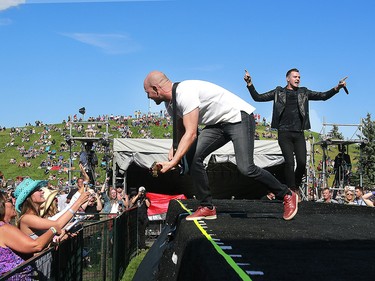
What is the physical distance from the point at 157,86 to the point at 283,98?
10.9ft

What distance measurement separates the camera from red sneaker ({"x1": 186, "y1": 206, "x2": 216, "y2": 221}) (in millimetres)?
4990

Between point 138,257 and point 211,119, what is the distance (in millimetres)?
9224

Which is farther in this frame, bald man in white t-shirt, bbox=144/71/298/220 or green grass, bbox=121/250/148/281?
green grass, bbox=121/250/148/281

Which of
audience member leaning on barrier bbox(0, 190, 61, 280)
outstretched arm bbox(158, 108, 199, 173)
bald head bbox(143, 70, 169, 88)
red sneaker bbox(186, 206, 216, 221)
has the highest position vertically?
bald head bbox(143, 70, 169, 88)

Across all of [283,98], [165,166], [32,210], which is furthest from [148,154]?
[165,166]

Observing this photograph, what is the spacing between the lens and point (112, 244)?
8688 millimetres

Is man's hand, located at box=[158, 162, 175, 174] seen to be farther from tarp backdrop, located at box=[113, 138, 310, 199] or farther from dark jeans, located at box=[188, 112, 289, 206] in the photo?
tarp backdrop, located at box=[113, 138, 310, 199]

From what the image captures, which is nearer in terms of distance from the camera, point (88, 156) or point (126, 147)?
point (126, 147)

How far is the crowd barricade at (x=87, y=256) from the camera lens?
12.6ft

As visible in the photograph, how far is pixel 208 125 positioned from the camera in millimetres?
5445

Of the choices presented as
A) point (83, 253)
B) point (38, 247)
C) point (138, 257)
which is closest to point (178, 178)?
point (138, 257)

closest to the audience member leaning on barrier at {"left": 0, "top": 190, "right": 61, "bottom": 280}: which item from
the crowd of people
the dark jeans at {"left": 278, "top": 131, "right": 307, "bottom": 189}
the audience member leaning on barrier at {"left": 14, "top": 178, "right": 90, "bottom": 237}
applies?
the crowd of people

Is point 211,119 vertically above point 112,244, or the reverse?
point 211,119

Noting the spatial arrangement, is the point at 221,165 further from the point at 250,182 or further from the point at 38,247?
the point at 38,247
